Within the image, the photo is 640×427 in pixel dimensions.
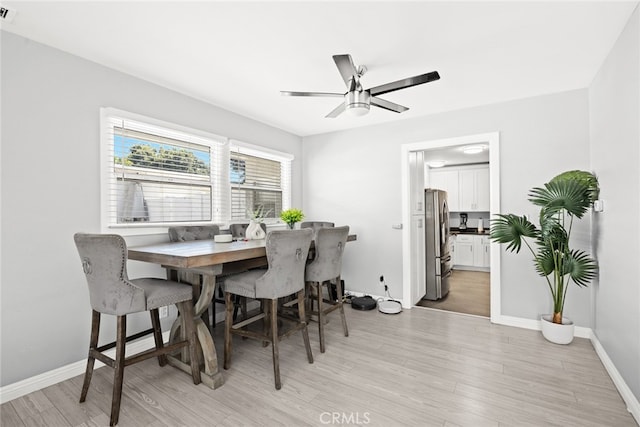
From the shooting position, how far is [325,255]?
2756 millimetres

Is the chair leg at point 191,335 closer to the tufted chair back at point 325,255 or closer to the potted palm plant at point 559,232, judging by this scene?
the tufted chair back at point 325,255

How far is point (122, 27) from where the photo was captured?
1.97m

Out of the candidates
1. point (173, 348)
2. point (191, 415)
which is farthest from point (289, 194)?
point (191, 415)

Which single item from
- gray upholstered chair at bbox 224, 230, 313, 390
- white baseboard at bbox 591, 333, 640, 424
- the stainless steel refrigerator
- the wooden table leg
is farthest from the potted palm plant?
the wooden table leg

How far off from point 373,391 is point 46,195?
8.89ft

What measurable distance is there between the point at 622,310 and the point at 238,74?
3.40 metres

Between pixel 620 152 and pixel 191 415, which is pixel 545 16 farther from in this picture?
pixel 191 415

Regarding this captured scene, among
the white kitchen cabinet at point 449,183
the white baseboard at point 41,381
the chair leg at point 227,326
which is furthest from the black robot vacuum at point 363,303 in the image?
the white kitchen cabinet at point 449,183

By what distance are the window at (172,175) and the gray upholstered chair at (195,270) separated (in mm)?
150

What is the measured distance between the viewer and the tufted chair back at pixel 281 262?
7.11 ft

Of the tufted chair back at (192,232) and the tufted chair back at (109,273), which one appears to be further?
the tufted chair back at (192,232)

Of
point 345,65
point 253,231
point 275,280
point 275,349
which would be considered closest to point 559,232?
point 345,65

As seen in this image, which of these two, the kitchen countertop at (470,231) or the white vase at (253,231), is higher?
the white vase at (253,231)

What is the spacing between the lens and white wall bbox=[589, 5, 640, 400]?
5.89 feet
